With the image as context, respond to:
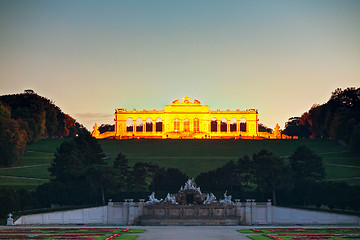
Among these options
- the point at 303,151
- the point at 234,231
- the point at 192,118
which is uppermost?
the point at 192,118

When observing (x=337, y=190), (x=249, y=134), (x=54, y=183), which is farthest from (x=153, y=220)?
(x=249, y=134)

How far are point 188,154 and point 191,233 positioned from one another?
4847 cm

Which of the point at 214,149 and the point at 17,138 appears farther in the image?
the point at 214,149

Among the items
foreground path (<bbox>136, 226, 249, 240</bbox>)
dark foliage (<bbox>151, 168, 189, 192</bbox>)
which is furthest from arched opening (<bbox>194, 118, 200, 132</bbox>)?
foreground path (<bbox>136, 226, 249, 240</bbox>)

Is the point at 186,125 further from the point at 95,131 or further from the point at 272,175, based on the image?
the point at 272,175

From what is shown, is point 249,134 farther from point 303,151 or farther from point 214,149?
point 303,151

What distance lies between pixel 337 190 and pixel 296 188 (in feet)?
14.1

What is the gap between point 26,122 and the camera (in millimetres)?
102375

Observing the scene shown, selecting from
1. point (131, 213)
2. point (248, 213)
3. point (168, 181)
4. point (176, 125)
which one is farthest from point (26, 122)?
point (176, 125)

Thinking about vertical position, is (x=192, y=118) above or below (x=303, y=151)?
above

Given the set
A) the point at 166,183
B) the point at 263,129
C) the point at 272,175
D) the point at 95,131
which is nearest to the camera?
the point at 272,175

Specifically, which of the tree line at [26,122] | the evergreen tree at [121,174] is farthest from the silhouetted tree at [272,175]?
the tree line at [26,122]

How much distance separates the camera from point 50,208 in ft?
231

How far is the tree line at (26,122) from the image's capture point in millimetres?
91188
